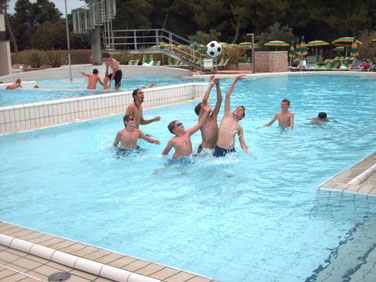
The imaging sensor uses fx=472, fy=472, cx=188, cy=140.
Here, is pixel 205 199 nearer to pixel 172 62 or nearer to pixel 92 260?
pixel 92 260

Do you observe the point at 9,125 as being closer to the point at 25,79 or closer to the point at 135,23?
the point at 25,79

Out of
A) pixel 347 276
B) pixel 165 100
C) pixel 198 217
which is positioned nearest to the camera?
pixel 347 276

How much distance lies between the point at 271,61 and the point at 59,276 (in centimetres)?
2157

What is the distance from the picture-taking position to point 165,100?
1320 cm

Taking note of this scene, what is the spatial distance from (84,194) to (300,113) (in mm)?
7178

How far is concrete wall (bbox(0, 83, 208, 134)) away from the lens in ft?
31.7

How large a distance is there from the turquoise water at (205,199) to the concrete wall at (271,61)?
1385 cm

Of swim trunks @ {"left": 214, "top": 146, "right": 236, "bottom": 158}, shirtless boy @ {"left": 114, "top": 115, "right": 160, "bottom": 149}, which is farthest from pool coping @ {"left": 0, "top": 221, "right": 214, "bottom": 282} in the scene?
shirtless boy @ {"left": 114, "top": 115, "right": 160, "bottom": 149}

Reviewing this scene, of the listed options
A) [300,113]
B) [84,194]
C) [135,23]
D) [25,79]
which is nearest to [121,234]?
[84,194]

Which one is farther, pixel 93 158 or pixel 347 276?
pixel 93 158

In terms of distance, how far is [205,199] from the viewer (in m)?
5.48

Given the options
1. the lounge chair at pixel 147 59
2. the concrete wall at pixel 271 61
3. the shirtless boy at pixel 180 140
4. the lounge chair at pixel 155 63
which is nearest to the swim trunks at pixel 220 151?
the shirtless boy at pixel 180 140

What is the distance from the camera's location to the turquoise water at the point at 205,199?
13.1 ft

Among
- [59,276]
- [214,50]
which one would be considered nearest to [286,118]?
[214,50]
